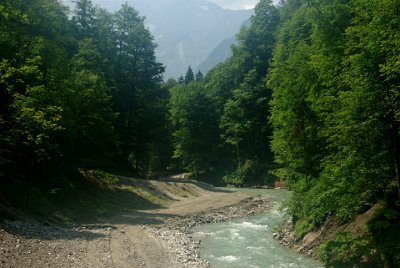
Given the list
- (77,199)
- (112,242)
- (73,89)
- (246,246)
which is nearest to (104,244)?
(112,242)

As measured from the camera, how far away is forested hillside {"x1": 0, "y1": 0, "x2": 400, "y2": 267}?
14.7m

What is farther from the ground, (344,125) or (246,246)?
(344,125)

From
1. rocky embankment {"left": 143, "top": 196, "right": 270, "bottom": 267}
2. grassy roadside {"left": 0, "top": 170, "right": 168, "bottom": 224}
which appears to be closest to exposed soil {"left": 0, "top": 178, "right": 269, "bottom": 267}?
rocky embankment {"left": 143, "top": 196, "right": 270, "bottom": 267}

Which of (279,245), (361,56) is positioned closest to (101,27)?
(279,245)

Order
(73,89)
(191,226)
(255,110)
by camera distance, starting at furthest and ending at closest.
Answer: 1. (255,110)
2. (73,89)
3. (191,226)

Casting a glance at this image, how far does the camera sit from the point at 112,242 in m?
21.0

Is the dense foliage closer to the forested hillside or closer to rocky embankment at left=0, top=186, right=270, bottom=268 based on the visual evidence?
the forested hillside

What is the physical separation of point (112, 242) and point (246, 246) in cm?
748

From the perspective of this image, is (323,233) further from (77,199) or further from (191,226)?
(77,199)

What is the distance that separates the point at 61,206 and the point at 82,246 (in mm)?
10990

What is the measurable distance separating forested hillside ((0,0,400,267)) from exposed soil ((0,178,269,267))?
4901mm

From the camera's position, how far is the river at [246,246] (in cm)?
1888

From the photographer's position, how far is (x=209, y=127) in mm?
77562

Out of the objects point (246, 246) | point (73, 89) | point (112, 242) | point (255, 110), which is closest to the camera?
point (112, 242)
